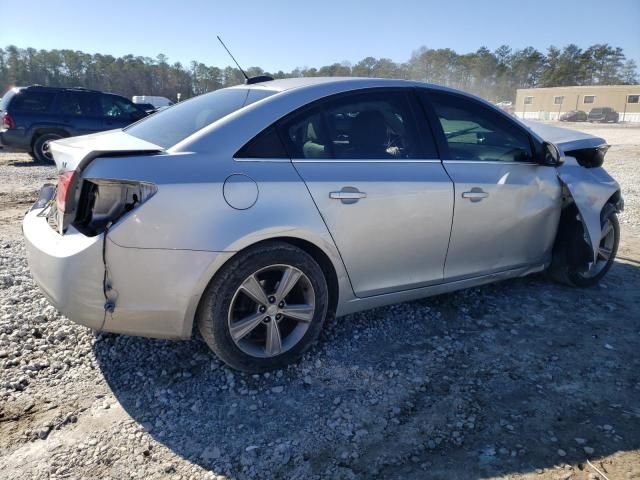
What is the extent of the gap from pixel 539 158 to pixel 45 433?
3.77 metres

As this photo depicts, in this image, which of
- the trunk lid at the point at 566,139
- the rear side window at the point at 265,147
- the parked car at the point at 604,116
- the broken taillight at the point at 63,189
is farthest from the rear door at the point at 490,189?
the parked car at the point at 604,116

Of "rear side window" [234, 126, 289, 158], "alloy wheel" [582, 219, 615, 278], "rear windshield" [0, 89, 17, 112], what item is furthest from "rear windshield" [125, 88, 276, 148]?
"rear windshield" [0, 89, 17, 112]

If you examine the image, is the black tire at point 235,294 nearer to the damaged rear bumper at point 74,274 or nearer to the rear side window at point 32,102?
the damaged rear bumper at point 74,274

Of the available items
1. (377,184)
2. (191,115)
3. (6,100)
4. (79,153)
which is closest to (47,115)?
(6,100)

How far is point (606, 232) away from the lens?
14.1 feet

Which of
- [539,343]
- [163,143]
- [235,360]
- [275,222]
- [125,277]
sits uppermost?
[163,143]

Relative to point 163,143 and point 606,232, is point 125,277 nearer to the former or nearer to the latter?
point 163,143

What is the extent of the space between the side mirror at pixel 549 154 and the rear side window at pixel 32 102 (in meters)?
11.4

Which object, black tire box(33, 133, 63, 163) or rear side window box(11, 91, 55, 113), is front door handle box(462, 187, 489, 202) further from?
rear side window box(11, 91, 55, 113)

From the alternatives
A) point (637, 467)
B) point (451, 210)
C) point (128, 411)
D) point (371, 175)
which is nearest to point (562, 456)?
point (637, 467)

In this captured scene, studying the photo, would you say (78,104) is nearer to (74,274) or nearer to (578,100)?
(74,274)

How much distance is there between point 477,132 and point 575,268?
152 cm

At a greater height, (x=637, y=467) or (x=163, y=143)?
(x=163, y=143)

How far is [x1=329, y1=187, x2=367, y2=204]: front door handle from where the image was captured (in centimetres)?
279
